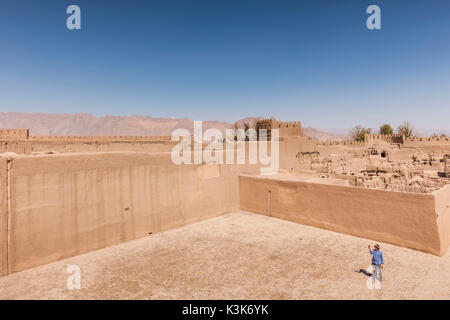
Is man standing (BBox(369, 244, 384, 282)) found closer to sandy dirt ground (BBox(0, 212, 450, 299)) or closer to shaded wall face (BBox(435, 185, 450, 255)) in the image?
sandy dirt ground (BBox(0, 212, 450, 299))

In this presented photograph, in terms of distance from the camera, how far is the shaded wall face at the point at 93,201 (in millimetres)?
7867

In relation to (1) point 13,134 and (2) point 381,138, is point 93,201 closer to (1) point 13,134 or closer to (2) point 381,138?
(1) point 13,134

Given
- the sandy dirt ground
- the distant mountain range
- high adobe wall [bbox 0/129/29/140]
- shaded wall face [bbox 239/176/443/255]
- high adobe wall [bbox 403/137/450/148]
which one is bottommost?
the sandy dirt ground

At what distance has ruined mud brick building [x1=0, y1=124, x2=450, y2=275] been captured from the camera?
7883 millimetres

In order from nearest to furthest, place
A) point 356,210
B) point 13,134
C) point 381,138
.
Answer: point 356,210, point 13,134, point 381,138

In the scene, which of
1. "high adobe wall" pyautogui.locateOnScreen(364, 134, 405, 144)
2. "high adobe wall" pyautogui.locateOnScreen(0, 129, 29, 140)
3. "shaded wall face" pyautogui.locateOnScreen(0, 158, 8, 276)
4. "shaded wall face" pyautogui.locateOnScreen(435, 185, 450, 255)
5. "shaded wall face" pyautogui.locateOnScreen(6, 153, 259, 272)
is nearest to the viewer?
"shaded wall face" pyautogui.locateOnScreen(0, 158, 8, 276)

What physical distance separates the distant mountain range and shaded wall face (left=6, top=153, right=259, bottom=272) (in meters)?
110

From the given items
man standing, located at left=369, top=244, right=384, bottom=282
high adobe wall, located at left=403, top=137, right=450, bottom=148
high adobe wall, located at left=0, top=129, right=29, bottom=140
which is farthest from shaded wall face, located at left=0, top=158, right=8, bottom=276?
high adobe wall, located at left=403, top=137, right=450, bottom=148

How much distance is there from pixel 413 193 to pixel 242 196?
7.78 metres

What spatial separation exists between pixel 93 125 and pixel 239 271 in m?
142

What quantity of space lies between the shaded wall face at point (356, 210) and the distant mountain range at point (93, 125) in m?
108

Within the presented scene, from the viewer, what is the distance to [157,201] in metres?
11.1

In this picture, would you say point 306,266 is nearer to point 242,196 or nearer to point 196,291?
point 196,291

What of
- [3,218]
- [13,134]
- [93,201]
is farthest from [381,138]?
[3,218]
